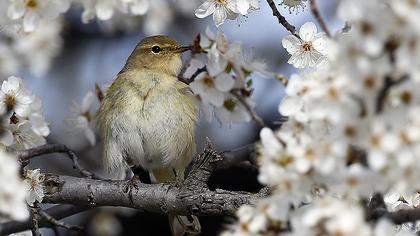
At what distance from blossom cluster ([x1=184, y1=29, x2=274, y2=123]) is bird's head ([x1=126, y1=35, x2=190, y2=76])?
7.01 ft

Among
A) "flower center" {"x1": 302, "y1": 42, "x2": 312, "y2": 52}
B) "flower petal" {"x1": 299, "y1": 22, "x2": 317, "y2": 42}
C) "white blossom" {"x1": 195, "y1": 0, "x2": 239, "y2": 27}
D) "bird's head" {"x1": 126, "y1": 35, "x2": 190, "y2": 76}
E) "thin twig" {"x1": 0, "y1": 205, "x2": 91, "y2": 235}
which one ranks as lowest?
"thin twig" {"x1": 0, "y1": 205, "x2": 91, "y2": 235}

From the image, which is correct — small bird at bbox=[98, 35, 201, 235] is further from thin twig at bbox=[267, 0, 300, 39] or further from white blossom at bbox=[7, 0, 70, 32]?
white blossom at bbox=[7, 0, 70, 32]

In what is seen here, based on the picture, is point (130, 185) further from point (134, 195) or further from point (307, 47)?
point (307, 47)

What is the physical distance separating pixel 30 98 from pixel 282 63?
392 centimetres

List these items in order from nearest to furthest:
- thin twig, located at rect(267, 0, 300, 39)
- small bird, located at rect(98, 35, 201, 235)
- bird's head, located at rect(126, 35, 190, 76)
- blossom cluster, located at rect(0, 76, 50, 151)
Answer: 1. thin twig, located at rect(267, 0, 300, 39)
2. blossom cluster, located at rect(0, 76, 50, 151)
3. small bird, located at rect(98, 35, 201, 235)
4. bird's head, located at rect(126, 35, 190, 76)

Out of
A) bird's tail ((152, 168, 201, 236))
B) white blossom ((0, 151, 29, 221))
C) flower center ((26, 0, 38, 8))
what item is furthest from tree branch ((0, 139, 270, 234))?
white blossom ((0, 151, 29, 221))

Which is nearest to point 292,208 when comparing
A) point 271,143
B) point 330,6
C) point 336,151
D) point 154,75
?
point 271,143

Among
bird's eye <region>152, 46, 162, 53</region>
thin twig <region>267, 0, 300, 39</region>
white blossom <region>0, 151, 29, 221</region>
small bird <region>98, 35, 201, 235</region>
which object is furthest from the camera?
bird's eye <region>152, 46, 162, 53</region>

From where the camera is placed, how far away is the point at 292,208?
222 centimetres

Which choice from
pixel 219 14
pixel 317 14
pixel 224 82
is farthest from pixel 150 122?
pixel 317 14

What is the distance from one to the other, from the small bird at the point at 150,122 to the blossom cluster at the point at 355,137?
7.32ft

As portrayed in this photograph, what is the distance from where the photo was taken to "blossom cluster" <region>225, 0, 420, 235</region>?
1.77 meters

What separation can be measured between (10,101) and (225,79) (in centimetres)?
118

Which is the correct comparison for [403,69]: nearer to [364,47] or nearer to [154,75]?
[364,47]
